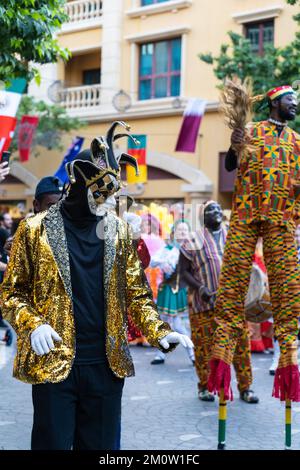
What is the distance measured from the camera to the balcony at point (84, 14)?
69.9 ft

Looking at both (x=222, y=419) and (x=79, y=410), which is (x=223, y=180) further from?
(x=79, y=410)

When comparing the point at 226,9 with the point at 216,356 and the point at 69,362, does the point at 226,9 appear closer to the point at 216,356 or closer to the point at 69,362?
the point at 216,356

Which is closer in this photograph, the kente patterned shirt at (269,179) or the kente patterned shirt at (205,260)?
the kente patterned shirt at (269,179)

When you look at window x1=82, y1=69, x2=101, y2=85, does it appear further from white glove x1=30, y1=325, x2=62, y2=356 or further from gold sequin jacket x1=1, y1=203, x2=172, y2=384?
white glove x1=30, y1=325, x2=62, y2=356

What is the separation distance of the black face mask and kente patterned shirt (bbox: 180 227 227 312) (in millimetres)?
83

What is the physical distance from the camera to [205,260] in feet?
20.7

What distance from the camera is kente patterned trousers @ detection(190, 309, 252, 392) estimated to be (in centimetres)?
596

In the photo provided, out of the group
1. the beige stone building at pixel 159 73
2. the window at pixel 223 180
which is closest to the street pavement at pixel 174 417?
the window at pixel 223 180

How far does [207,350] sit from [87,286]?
11.2ft

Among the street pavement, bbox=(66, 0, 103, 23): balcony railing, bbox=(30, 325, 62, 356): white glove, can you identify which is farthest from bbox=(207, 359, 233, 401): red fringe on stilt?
bbox=(66, 0, 103, 23): balcony railing

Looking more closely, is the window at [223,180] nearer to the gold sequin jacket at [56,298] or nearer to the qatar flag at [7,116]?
the qatar flag at [7,116]

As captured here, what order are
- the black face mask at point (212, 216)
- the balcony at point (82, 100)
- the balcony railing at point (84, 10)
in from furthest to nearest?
the balcony railing at point (84, 10) < the balcony at point (82, 100) < the black face mask at point (212, 216)

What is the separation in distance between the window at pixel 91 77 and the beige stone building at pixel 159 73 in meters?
0.03

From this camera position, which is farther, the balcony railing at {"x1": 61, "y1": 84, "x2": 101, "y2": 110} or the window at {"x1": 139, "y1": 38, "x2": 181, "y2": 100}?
the balcony railing at {"x1": 61, "y1": 84, "x2": 101, "y2": 110}
